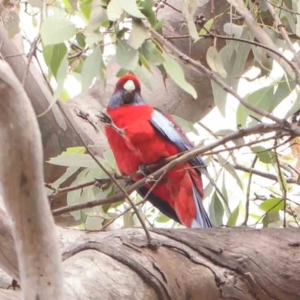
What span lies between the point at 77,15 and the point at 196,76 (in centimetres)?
46

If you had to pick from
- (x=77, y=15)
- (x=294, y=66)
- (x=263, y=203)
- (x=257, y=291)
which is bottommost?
(x=257, y=291)

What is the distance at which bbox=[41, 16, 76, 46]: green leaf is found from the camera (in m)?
0.77

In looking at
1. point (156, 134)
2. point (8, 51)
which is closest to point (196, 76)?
point (156, 134)

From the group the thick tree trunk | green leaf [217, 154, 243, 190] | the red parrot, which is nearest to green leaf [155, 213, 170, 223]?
the red parrot

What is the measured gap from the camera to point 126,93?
4.71 ft

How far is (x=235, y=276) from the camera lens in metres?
0.90

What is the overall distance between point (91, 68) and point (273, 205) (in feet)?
1.69

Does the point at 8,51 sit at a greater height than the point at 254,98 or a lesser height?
greater

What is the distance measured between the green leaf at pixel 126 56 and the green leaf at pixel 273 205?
0.50 meters

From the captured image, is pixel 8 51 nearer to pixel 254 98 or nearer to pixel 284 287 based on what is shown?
pixel 254 98

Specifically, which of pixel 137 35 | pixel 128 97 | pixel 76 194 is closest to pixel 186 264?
pixel 137 35

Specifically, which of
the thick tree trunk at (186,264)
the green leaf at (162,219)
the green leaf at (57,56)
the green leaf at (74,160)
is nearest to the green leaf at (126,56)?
the green leaf at (57,56)

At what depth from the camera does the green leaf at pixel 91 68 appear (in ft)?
2.64

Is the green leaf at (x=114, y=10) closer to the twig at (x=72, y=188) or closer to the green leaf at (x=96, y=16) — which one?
the green leaf at (x=96, y=16)
